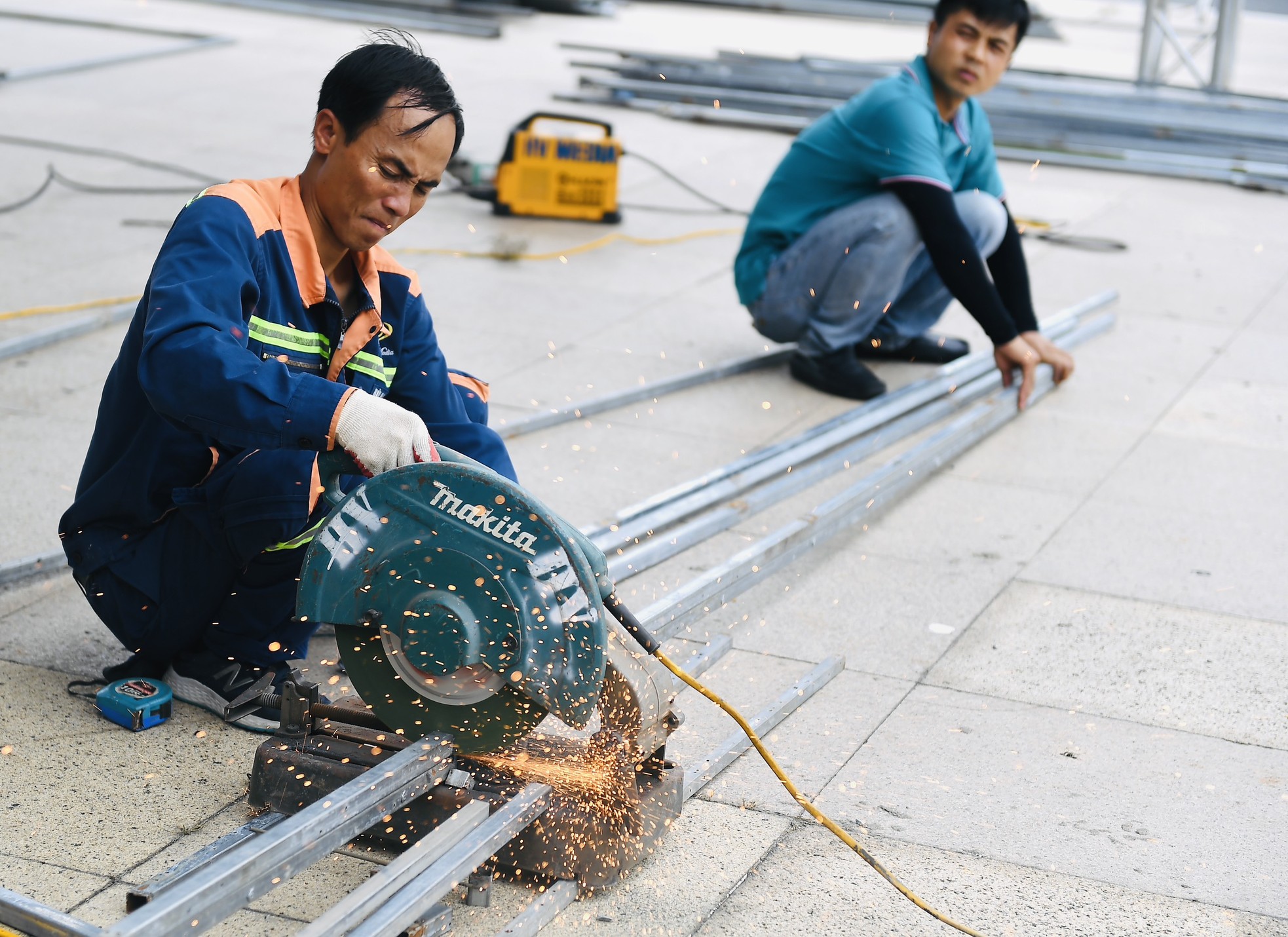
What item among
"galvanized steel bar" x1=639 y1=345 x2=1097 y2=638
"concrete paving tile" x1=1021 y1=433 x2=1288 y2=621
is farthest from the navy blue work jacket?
"concrete paving tile" x1=1021 y1=433 x2=1288 y2=621

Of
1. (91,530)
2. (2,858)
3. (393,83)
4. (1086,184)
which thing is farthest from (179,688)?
(1086,184)

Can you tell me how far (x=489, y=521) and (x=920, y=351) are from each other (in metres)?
3.57

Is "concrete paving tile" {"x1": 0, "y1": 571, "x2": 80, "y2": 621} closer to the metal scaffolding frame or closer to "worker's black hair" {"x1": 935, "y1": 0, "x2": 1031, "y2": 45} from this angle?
"worker's black hair" {"x1": 935, "y1": 0, "x2": 1031, "y2": 45}

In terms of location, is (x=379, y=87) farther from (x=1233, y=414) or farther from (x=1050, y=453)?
(x=1233, y=414)

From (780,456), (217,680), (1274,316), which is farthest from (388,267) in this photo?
(1274,316)

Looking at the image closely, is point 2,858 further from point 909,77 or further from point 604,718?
point 909,77

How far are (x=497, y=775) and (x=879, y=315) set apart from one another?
312 centimetres

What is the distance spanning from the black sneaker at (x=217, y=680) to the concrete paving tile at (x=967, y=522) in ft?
5.74

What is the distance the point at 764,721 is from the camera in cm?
293

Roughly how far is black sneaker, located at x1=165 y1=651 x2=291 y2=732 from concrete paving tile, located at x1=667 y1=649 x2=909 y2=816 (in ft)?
2.57

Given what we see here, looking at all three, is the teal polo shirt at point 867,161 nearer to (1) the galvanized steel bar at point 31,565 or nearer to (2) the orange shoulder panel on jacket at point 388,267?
(2) the orange shoulder panel on jacket at point 388,267

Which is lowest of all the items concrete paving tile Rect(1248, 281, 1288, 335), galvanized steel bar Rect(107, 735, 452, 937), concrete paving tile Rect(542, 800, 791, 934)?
concrete paving tile Rect(1248, 281, 1288, 335)

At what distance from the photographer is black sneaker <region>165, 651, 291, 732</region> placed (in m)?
2.83

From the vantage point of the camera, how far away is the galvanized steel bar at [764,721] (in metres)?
2.71
